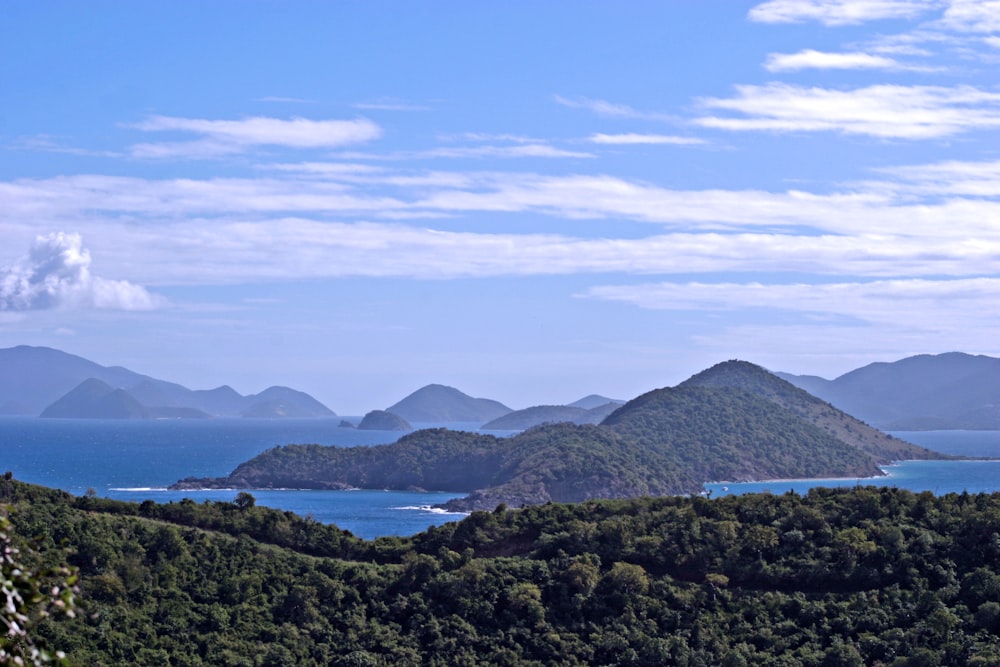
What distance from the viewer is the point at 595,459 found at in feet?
490

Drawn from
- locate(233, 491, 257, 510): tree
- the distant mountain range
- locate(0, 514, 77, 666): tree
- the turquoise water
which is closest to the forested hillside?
locate(233, 491, 257, 510): tree

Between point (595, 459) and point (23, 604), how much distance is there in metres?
144

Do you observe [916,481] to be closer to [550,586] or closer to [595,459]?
[595,459]

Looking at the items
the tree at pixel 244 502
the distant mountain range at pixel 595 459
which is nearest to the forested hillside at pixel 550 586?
the tree at pixel 244 502

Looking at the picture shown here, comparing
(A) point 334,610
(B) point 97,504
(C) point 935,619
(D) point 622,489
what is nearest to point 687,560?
(C) point 935,619

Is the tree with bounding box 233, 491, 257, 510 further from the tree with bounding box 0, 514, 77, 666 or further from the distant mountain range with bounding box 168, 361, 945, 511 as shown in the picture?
the distant mountain range with bounding box 168, 361, 945, 511

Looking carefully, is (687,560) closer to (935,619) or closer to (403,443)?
(935,619)

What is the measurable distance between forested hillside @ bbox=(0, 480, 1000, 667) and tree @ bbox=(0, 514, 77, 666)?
29149mm

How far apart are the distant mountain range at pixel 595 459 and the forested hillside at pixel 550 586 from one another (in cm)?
8776

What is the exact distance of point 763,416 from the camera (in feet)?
A: 650

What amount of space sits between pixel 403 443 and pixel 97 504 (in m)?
133

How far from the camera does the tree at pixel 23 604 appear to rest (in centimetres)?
701

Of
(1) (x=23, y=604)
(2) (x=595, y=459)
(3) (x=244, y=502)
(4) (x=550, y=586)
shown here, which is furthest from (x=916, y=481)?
(1) (x=23, y=604)

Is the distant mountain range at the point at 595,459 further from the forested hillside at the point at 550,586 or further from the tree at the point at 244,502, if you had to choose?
the forested hillside at the point at 550,586
